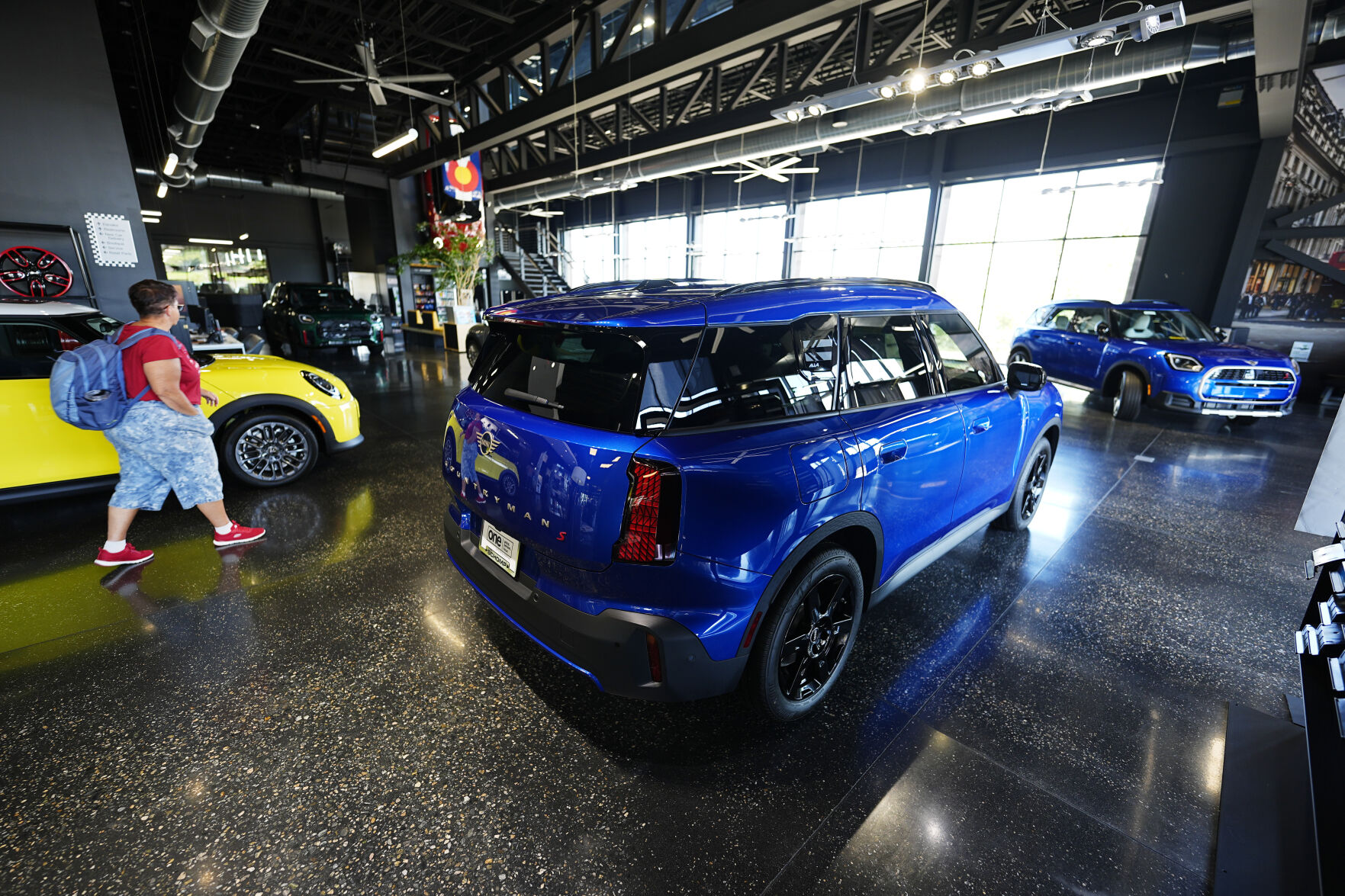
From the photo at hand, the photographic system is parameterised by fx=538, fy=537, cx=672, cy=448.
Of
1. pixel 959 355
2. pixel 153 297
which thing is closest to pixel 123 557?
pixel 153 297

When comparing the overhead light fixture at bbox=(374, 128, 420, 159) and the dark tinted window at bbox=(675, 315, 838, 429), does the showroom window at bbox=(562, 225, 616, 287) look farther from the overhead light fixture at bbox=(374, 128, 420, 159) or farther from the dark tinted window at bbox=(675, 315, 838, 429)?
the dark tinted window at bbox=(675, 315, 838, 429)

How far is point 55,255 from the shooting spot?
6902 mm

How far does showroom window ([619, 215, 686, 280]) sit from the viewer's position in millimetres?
22812

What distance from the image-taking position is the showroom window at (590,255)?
2591 cm

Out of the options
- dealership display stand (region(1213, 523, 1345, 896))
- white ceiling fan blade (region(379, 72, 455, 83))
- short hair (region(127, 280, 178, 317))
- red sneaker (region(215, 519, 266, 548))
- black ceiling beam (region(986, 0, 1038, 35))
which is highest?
black ceiling beam (region(986, 0, 1038, 35))

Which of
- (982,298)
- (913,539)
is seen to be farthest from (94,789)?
(982,298)

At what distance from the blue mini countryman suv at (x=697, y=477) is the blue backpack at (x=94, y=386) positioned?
2.13 meters

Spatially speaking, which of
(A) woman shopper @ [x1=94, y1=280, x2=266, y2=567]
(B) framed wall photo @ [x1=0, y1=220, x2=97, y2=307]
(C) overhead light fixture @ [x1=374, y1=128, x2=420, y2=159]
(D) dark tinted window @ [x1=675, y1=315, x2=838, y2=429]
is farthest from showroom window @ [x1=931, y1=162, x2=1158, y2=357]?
(B) framed wall photo @ [x1=0, y1=220, x2=97, y2=307]

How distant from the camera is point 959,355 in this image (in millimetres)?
2982

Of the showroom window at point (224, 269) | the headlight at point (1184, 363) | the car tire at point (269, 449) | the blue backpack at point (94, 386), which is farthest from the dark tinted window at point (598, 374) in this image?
the showroom window at point (224, 269)

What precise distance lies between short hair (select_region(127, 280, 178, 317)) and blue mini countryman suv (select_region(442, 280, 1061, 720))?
204 cm

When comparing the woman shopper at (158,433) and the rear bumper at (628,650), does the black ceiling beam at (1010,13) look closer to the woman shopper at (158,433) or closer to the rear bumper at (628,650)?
the rear bumper at (628,650)

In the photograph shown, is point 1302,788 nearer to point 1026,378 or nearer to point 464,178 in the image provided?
point 1026,378

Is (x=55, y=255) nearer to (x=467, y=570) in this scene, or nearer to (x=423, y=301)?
(x=467, y=570)
